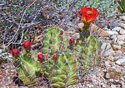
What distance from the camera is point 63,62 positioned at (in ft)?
5.02

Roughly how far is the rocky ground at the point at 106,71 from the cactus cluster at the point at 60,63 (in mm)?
204

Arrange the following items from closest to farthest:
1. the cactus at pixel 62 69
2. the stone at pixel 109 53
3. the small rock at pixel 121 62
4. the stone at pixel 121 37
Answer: the cactus at pixel 62 69
the small rock at pixel 121 62
the stone at pixel 109 53
the stone at pixel 121 37

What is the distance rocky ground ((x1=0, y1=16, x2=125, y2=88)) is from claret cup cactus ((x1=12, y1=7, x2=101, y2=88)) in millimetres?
191

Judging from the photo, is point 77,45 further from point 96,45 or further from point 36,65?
point 36,65

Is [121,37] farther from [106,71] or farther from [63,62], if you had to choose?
[63,62]

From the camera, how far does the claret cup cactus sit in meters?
1.53

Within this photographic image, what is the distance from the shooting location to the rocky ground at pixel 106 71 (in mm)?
1836

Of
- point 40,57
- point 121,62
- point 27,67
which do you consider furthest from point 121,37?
point 27,67

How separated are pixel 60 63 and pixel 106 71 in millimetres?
744

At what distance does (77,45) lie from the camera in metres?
1.73

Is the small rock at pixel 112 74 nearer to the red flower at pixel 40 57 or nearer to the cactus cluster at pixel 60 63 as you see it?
the cactus cluster at pixel 60 63

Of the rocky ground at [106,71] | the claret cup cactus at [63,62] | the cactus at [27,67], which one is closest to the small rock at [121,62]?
the rocky ground at [106,71]

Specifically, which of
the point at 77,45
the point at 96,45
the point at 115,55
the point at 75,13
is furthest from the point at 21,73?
the point at 75,13

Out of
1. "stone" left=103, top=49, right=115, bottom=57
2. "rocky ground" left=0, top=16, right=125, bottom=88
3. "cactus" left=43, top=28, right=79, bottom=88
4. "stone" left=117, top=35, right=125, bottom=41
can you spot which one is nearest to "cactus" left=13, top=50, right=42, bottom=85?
"cactus" left=43, top=28, right=79, bottom=88
